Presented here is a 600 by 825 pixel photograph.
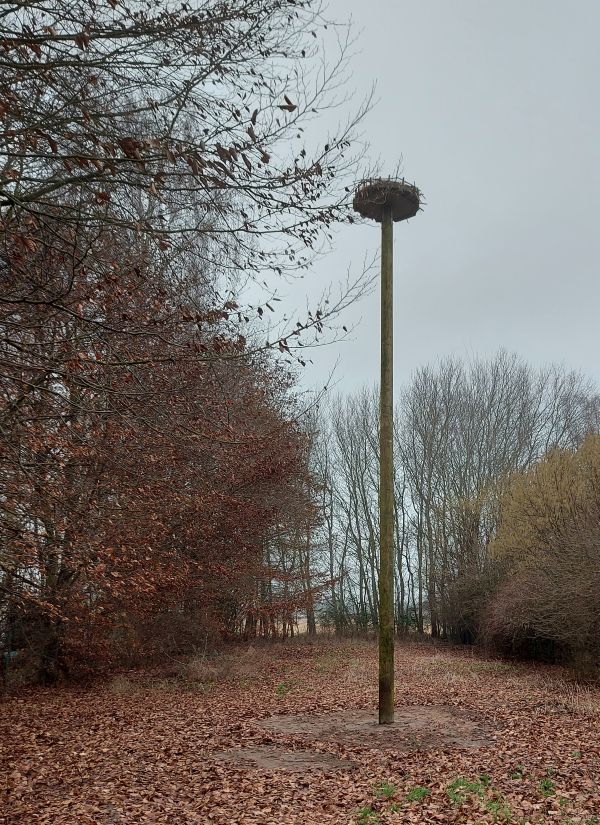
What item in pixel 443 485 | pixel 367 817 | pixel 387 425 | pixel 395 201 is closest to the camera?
pixel 367 817

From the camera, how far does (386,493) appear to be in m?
9.30

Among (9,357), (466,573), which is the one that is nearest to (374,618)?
(466,573)

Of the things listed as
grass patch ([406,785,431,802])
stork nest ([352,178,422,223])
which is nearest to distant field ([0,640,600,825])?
grass patch ([406,785,431,802])

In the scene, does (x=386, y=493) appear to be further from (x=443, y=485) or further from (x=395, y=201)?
(x=443, y=485)

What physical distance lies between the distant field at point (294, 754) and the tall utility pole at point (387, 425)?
802 mm

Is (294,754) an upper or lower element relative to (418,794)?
lower

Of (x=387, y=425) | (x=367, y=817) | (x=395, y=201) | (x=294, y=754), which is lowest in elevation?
(x=294, y=754)

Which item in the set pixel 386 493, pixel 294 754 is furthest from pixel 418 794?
pixel 386 493

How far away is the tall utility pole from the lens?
29.8 feet

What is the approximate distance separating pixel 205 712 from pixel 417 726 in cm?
344

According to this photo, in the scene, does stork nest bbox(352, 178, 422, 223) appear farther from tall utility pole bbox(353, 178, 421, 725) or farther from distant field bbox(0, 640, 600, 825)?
distant field bbox(0, 640, 600, 825)

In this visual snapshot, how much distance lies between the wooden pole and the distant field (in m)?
0.65

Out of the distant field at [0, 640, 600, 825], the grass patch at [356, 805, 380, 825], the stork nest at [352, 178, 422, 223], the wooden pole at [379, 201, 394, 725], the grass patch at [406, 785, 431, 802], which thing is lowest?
the distant field at [0, 640, 600, 825]

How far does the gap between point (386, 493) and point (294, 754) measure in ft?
11.7
